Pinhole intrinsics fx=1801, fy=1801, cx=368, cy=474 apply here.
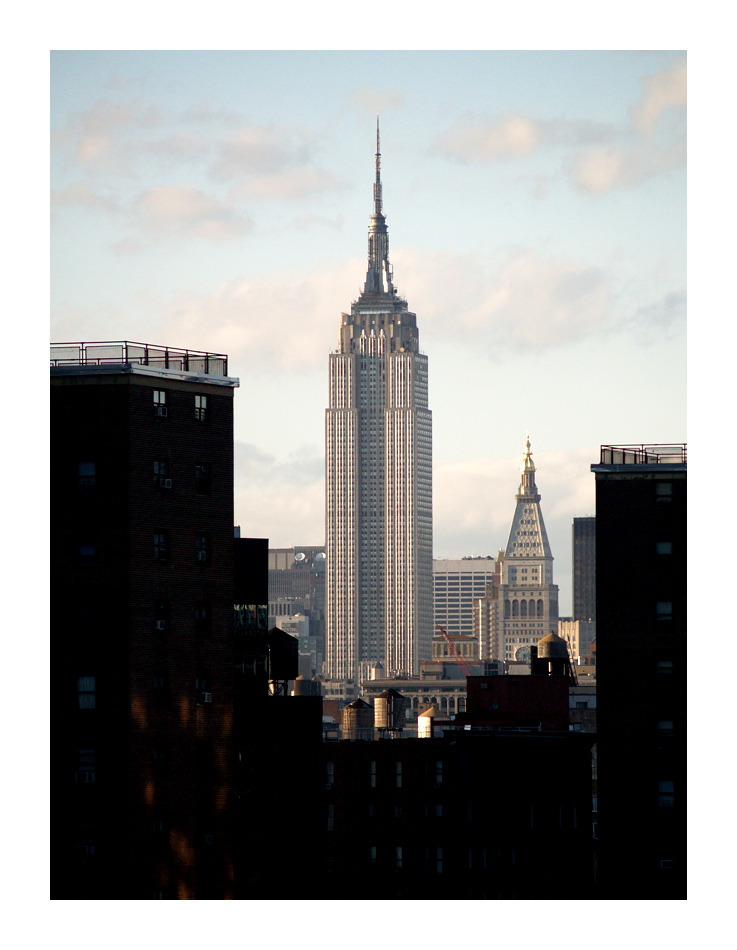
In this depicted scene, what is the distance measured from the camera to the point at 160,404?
88.9 metres

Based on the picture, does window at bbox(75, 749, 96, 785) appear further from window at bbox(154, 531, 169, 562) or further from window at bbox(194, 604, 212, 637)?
window at bbox(154, 531, 169, 562)

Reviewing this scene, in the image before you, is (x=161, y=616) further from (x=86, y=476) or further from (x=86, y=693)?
(x=86, y=476)

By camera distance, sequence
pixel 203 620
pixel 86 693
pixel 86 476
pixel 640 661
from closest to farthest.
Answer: pixel 86 693 < pixel 86 476 < pixel 203 620 < pixel 640 661

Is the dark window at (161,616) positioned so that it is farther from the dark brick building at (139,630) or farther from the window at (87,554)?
the window at (87,554)

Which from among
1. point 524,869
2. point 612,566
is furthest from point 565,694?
point 612,566

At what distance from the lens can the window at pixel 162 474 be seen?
88.2 meters

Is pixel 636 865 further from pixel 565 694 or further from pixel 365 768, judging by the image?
pixel 565 694

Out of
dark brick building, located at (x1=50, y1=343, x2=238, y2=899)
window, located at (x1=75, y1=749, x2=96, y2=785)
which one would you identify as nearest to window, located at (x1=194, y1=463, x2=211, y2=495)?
dark brick building, located at (x1=50, y1=343, x2=238, y2=899)

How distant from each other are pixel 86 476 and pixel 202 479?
258 inches

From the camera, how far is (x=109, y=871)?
270 feet

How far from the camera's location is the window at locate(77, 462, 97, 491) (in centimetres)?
8669

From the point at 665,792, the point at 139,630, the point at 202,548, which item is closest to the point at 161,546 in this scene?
the point at 202,548

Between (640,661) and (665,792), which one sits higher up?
(640,661)

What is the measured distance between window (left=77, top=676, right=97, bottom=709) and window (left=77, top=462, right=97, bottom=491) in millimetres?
9214
